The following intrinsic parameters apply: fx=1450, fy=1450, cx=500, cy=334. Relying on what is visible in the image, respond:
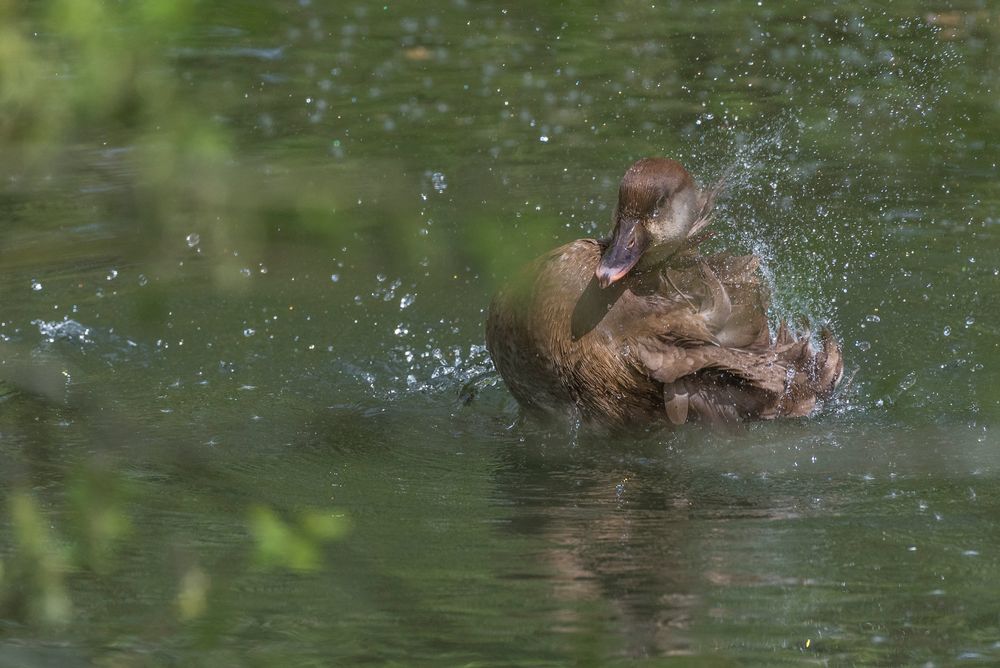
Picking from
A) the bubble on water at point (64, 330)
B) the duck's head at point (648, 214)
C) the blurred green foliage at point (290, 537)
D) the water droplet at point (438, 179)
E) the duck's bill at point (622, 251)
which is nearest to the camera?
the blurred green foliage at point (290, 537)

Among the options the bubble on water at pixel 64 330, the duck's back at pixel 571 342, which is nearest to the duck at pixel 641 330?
the duck's back at pixel 571 342

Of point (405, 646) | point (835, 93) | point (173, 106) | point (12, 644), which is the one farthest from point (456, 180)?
point (173, 106)

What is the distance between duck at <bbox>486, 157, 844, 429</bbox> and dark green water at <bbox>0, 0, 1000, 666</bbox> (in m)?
0.18

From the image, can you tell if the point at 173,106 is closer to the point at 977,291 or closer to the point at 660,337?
the point at 660,337

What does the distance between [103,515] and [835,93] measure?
8404 mm

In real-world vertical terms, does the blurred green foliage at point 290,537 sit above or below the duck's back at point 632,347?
above

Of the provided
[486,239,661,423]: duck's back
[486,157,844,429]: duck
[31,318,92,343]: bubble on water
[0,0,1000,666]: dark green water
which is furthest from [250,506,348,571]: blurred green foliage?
[31,318,92,343]: bubble on water

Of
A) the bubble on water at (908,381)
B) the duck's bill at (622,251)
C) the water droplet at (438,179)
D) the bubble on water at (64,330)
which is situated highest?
the water droplet at (438,179)

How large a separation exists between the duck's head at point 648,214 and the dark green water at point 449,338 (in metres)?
0.28

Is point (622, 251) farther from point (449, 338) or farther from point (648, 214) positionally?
point (449, 338)

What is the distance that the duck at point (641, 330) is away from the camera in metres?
5.52

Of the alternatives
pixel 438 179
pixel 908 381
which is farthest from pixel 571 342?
pixel 438 179

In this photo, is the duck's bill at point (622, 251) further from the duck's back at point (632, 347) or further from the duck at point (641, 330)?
the duck's back at point (632, 347)

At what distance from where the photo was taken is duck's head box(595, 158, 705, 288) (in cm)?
546
